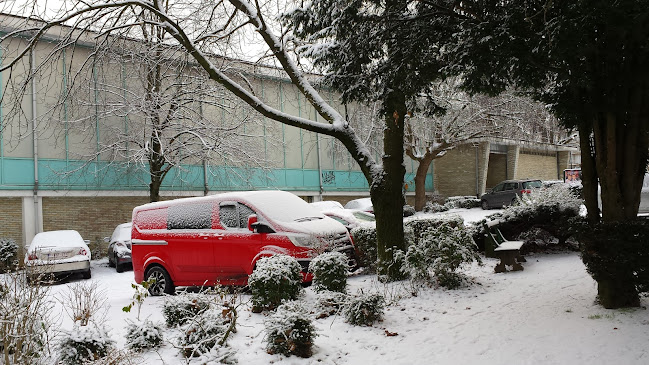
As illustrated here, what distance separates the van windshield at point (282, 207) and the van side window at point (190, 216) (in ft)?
2.99

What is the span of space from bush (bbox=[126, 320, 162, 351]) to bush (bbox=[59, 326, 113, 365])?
0.30 metres

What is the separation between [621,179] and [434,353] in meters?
3.39

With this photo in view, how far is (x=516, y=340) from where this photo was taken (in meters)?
5.78

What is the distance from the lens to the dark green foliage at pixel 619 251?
5918mm

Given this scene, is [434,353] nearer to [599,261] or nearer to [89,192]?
[599,261]

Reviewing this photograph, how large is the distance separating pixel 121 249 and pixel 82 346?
11.6 metres

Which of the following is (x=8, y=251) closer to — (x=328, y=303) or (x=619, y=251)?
(x=328, y=303)

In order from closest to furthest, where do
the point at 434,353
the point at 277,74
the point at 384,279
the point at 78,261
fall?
the point at 434,353 → the point at 384,279 → the point at 78,261 → the point at 277,74

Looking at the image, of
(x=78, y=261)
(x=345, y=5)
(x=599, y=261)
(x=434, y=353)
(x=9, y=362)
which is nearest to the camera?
(x=9, y=362)

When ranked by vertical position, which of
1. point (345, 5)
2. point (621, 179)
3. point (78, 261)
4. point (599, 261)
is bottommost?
point (78, 261)

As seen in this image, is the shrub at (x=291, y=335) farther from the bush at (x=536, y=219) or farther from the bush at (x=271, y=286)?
the bush at (x=536, y=219)

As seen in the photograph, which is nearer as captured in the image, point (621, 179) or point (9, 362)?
point (9, 362)

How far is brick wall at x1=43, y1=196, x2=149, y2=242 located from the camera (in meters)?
19.4

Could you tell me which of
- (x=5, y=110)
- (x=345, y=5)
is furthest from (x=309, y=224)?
(x=5, y=110)
